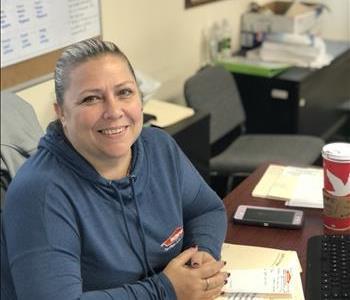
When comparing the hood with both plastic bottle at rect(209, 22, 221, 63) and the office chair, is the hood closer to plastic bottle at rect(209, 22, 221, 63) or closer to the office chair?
the office chair

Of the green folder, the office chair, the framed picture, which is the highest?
the framed picture

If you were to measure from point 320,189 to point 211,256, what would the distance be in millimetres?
506

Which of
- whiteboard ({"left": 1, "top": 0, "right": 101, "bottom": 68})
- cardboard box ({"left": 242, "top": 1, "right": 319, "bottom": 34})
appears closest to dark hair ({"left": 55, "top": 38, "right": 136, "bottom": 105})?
whiteboard ({"left": 1, "top": 0, "right": 101, "bottom": 68})

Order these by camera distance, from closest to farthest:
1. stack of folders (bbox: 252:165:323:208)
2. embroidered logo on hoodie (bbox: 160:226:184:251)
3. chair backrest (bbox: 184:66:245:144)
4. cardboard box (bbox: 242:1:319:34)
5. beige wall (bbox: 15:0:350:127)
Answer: embroidered logo on hoodie (bbox: 160:226:184:251) → stack of folders (bbox: 252:165:323:208) → beige wall (bbox: 15:0:350:127) → chair backrest (bbox: 184:66:245:144) → cardboard box (bbox: 242:1:319:34)

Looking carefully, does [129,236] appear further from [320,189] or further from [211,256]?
[320,189]

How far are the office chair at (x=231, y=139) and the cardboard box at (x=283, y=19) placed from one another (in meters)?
0.63

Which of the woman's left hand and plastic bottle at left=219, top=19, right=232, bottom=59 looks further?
plastic bottle at left=219, top=19, right=232, bottom=59

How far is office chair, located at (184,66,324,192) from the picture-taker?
2.74 metres

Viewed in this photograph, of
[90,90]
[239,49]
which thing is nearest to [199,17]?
[239,49]

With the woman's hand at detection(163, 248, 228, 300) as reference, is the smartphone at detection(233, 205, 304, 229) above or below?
below

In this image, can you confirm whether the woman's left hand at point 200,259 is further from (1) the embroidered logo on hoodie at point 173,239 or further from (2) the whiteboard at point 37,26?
(2) the whiteboard at point 37,26

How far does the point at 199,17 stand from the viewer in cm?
328

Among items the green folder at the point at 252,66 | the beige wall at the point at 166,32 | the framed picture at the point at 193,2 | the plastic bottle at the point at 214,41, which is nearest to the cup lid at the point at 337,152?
the beige wall at the point at 166,32

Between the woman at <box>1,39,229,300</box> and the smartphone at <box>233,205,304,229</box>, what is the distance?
0.26 meters
